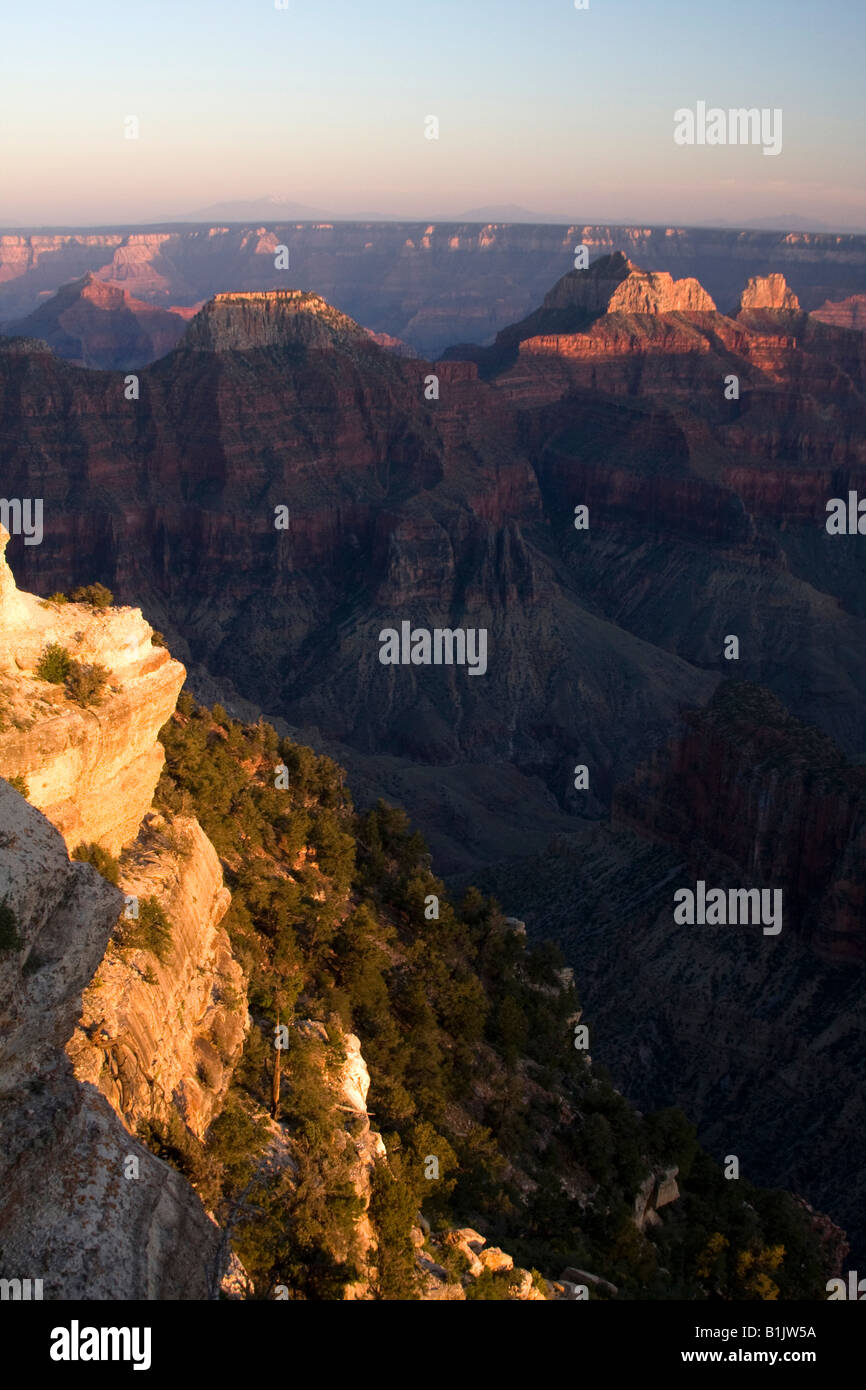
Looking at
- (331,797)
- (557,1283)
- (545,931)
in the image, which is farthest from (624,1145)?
(545,931)

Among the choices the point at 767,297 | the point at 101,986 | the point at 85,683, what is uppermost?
the point at 767,297

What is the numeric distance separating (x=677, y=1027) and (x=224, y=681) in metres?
51.1

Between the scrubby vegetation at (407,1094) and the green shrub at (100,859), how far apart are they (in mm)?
3707

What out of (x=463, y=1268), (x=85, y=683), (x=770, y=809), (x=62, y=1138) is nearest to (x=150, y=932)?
(x=85, y=683)

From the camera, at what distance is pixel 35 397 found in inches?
4011

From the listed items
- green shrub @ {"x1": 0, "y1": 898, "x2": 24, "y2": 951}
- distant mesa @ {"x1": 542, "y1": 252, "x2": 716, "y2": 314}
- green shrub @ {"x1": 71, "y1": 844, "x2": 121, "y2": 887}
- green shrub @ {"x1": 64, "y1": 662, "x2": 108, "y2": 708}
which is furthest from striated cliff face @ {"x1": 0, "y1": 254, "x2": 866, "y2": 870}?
green shrub @ {"x1": 0, "y1": 898, "x2": 24, "y2": 951}

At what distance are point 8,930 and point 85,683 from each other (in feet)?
20.3

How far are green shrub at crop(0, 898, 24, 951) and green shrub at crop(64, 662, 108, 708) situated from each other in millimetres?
5813

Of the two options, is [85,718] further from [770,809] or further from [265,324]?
Answer: [265,324]

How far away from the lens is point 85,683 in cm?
1873

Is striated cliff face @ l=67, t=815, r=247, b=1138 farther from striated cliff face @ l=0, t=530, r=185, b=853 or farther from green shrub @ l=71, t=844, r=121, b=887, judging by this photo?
striated cliff face @ l=0, t=530, r=185, b=853

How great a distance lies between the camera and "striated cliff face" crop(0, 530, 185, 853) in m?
17.6

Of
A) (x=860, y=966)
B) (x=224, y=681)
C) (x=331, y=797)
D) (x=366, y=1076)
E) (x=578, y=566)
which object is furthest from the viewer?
(x=578, y=566)

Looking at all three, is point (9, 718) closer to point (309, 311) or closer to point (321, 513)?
point (321, 513)
